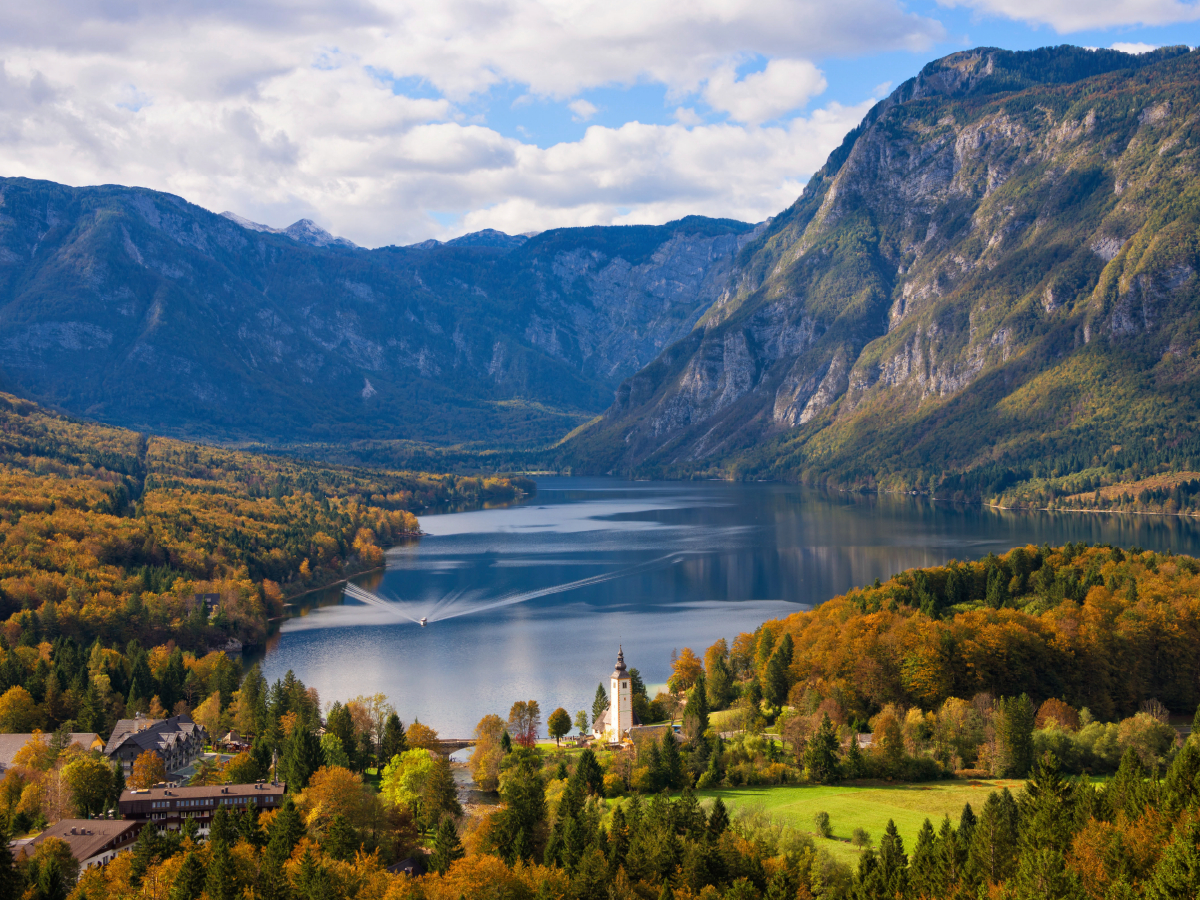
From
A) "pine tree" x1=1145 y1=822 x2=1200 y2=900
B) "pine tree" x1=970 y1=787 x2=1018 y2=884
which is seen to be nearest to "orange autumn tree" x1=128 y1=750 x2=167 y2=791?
"pine tree" x1=970 y1=787 x2=1018 y2=884

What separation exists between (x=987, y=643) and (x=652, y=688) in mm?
21836

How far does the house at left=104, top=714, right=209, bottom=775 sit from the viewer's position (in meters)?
54.6

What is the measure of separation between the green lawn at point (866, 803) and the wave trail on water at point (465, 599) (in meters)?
56.6

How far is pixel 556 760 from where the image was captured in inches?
2174

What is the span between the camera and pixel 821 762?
171 ft

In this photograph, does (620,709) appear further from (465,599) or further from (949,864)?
(465,599)

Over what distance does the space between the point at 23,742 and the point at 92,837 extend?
1675 centimetres

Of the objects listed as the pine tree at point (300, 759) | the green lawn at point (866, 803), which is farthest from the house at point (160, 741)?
the green lawn at point (866, 803)

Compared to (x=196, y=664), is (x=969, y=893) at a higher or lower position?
lower

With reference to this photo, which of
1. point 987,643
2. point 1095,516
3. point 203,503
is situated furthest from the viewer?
point 1095,516

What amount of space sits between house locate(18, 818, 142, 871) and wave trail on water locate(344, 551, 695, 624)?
56.5 m

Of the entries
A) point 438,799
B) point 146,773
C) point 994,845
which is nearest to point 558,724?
point 438,799

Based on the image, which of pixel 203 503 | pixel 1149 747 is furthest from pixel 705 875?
pixel 203 503

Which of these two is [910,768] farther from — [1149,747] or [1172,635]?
[1172,635]
